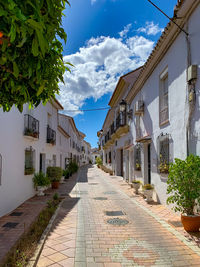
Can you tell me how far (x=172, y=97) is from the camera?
6.63 metres

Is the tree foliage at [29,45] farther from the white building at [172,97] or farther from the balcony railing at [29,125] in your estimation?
the balcony railing at [29,125]

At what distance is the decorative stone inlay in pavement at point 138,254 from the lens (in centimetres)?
357

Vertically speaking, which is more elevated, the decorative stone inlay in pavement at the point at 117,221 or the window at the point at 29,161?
the window at the point at 29,161

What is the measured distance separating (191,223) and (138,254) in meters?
1.61

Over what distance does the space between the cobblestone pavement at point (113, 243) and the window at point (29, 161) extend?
Result: 2988 millimetres

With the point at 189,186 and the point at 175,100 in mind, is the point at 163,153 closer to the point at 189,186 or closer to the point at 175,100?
the point at 175,100

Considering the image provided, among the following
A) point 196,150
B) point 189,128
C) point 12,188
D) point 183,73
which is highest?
point 183,73

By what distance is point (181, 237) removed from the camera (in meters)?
4.61

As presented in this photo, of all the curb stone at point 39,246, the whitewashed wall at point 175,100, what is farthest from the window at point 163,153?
the curb stone at point 39,246

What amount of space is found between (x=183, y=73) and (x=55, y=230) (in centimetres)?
534

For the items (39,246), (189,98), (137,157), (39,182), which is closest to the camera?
(39,246)

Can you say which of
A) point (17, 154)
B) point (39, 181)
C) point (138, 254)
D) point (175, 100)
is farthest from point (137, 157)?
point (138, 254)

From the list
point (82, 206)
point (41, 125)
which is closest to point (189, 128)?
point (82, 206)

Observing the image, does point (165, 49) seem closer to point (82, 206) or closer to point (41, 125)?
point (82, 206)
